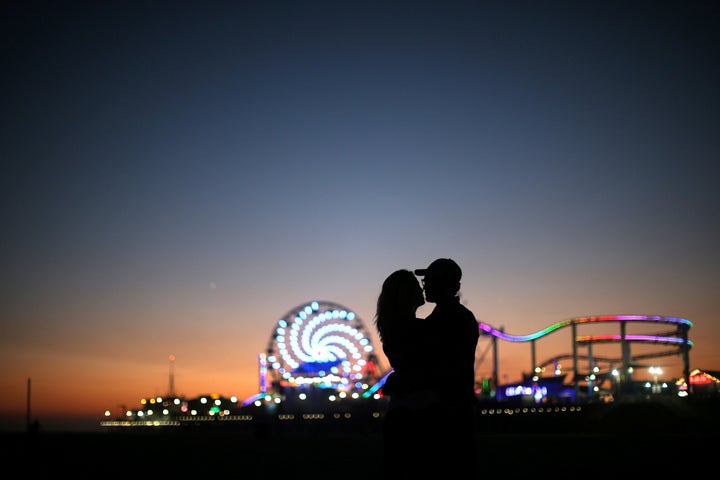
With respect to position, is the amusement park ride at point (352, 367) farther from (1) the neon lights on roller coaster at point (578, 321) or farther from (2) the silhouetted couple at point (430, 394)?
(2) the silhouetted couple at point (430, 394)

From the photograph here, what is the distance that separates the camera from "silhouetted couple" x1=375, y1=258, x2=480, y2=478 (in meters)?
3.30

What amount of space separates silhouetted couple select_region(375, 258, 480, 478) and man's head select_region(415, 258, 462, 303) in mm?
121

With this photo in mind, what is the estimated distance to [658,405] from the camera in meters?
50.9

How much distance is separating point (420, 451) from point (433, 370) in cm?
33

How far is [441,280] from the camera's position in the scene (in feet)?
11.8

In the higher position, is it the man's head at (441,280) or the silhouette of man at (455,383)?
the man's head at (441,280)

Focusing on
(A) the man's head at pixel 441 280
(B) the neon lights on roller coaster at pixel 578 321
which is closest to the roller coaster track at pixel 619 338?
(B) the neon lights on roller coaster at pixel 578 321

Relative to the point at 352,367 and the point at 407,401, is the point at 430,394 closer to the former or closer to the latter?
the point at 407,401

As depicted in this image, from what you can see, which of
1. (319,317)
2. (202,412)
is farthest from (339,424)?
(202,412)

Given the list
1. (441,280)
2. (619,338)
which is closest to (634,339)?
(619,338)

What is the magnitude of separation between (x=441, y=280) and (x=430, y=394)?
0.54 metres

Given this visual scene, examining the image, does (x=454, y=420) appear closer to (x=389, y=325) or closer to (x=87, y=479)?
(x=389, y=325)

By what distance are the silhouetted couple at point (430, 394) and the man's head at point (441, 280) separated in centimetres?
12

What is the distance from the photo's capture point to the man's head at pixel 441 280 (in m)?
3.60
